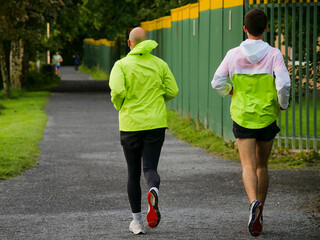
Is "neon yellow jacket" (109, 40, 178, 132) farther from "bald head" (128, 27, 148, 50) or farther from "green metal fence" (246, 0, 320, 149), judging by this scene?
"green metal fence" (246, 0, 320, 149)

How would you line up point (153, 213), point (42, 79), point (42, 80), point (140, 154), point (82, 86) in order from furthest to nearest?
point (42, 79)
point (42, 80)
point (82, 86)
point (140, 154)
point (153, 213)

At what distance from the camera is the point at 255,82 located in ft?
20.8

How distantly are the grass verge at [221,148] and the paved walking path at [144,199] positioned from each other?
32cm

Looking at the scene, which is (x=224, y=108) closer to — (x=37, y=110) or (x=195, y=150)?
(x=195, y=150)

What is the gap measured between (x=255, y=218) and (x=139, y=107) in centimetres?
127

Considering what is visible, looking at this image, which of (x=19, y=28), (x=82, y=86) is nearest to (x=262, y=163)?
(x=19, y=28)

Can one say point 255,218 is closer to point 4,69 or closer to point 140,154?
point 140,154

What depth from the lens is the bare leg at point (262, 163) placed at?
21.2 ft

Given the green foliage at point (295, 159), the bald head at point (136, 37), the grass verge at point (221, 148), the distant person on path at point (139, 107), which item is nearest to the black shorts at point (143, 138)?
the distant person on path at point (139, 107)

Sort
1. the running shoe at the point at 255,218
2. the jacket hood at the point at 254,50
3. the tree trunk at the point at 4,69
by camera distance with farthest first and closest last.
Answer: the tree trunk at the point at 4,69
the jacket hood at the point at 254,50
the running shoe at the point at 255,218

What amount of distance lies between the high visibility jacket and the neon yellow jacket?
1.67ft

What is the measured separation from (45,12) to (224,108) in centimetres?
1438

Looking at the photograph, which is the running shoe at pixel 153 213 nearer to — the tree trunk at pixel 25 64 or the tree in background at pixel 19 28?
the tree in background at pixel 19 28

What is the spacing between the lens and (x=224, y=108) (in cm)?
1301
